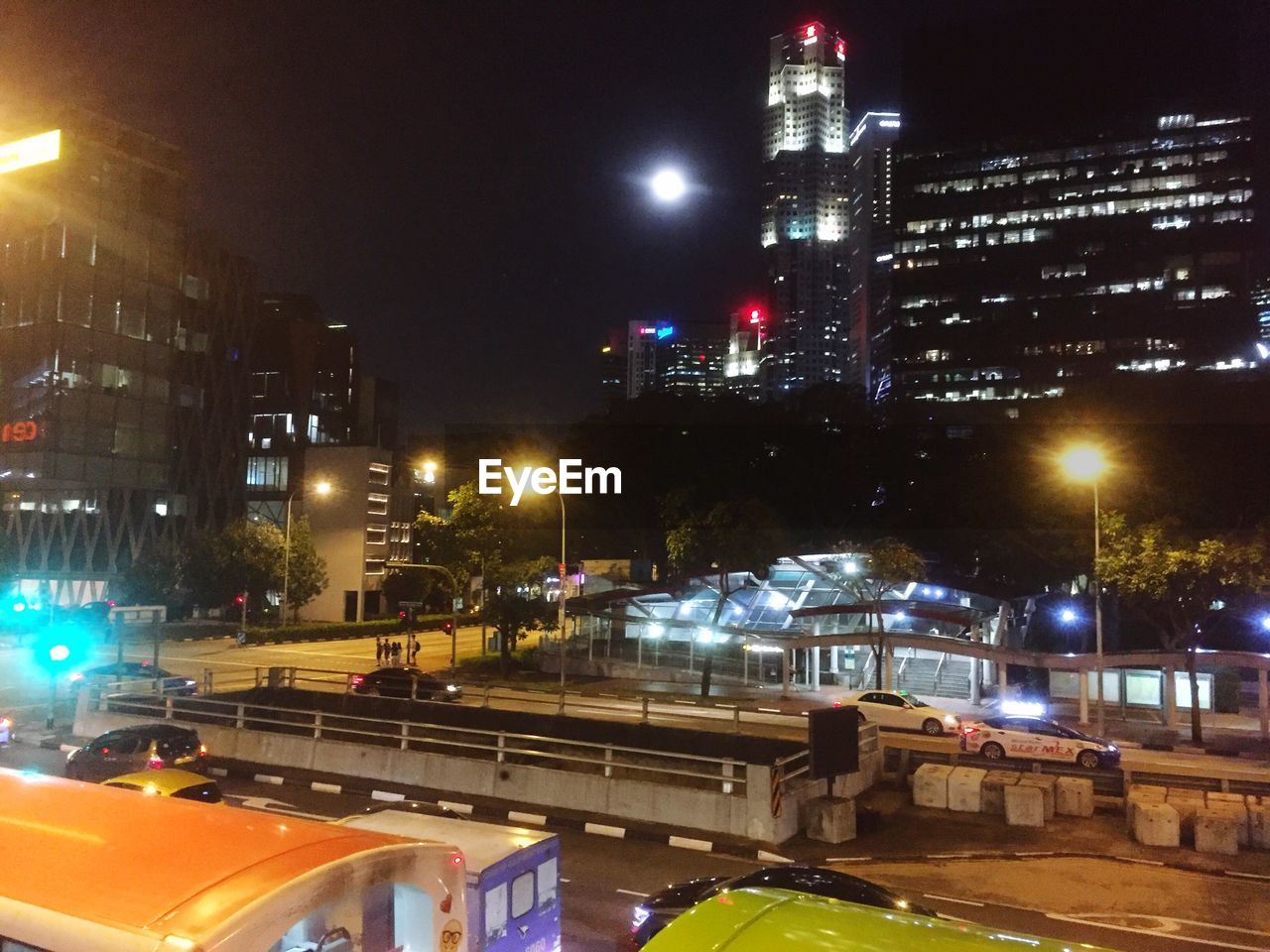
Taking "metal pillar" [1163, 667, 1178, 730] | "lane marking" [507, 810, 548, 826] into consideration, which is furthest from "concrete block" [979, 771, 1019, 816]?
"metal pillar" [1163, 667, 1178, 730]

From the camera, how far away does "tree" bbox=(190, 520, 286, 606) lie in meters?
57.1

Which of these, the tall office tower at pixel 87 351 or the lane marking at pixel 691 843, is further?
the tall office tower at pixel 87 351

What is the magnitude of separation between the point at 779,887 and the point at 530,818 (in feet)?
24.3

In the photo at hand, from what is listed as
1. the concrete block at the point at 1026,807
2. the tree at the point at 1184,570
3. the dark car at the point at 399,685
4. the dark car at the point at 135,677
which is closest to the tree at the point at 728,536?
the dark car at the point at 399,685

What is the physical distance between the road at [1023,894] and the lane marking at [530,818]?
82 centimetres

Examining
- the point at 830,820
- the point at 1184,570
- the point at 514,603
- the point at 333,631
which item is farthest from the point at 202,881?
the point at 333,631

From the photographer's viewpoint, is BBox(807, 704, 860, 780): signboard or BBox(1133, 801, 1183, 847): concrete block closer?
BBox(807, 704, 860, 780): signboard

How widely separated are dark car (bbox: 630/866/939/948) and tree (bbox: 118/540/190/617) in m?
56.0

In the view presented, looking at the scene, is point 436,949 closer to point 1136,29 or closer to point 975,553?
point 975,553

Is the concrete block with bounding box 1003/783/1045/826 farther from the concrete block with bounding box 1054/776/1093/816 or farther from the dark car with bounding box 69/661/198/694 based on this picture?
the dark car with bounding box 69/661/198/694

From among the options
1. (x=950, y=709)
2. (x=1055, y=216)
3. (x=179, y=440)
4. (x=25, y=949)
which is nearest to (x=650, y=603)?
(x=950, y=709)

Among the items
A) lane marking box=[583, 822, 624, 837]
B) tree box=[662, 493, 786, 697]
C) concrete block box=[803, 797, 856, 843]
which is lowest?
lane marking box=[583, 822, 624, 837]

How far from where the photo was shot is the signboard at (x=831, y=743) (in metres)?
14.4

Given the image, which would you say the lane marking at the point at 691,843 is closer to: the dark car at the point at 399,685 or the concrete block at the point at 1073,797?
the concrete block at the point at 1073,797
